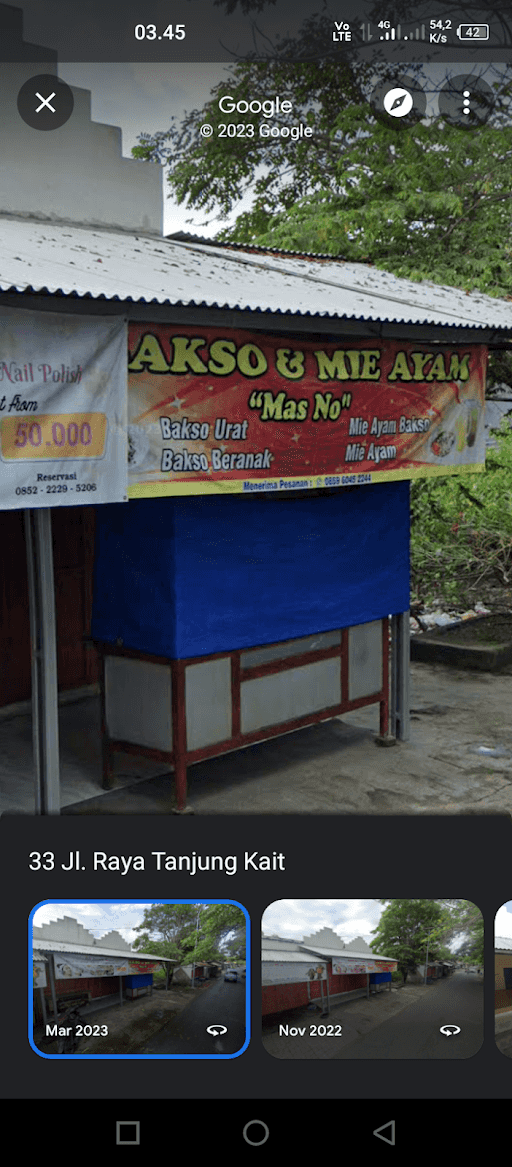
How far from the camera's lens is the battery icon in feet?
12.5

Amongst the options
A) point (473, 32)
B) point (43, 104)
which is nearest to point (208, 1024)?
point (473, 32)

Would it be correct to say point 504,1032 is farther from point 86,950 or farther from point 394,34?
point 394,34

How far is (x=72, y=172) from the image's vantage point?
8.69 m

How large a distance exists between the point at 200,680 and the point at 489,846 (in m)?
5.64

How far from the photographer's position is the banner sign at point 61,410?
A: 5.09 metres

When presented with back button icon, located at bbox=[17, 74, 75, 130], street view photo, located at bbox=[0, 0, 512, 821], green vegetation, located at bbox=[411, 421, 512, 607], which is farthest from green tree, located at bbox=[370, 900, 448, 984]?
green vegetation, located at bbox=[411, 421, 512, 607]

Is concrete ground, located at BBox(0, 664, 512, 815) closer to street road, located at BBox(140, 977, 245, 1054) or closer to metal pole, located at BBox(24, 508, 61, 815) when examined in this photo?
metal pole, located at BBox(24, 508, 61, 815)

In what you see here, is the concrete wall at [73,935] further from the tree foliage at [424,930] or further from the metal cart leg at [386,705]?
the metal cart leg at [386,705]

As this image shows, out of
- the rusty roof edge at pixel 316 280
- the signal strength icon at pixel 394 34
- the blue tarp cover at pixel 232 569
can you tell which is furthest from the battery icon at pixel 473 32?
the rusty roof edge at pixel 316 280

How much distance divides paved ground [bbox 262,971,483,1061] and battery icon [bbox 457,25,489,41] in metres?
3.59

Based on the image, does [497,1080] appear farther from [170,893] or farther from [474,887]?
[170,893]

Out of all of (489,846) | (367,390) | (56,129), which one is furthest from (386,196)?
(489,846)

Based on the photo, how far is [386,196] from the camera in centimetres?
1325
